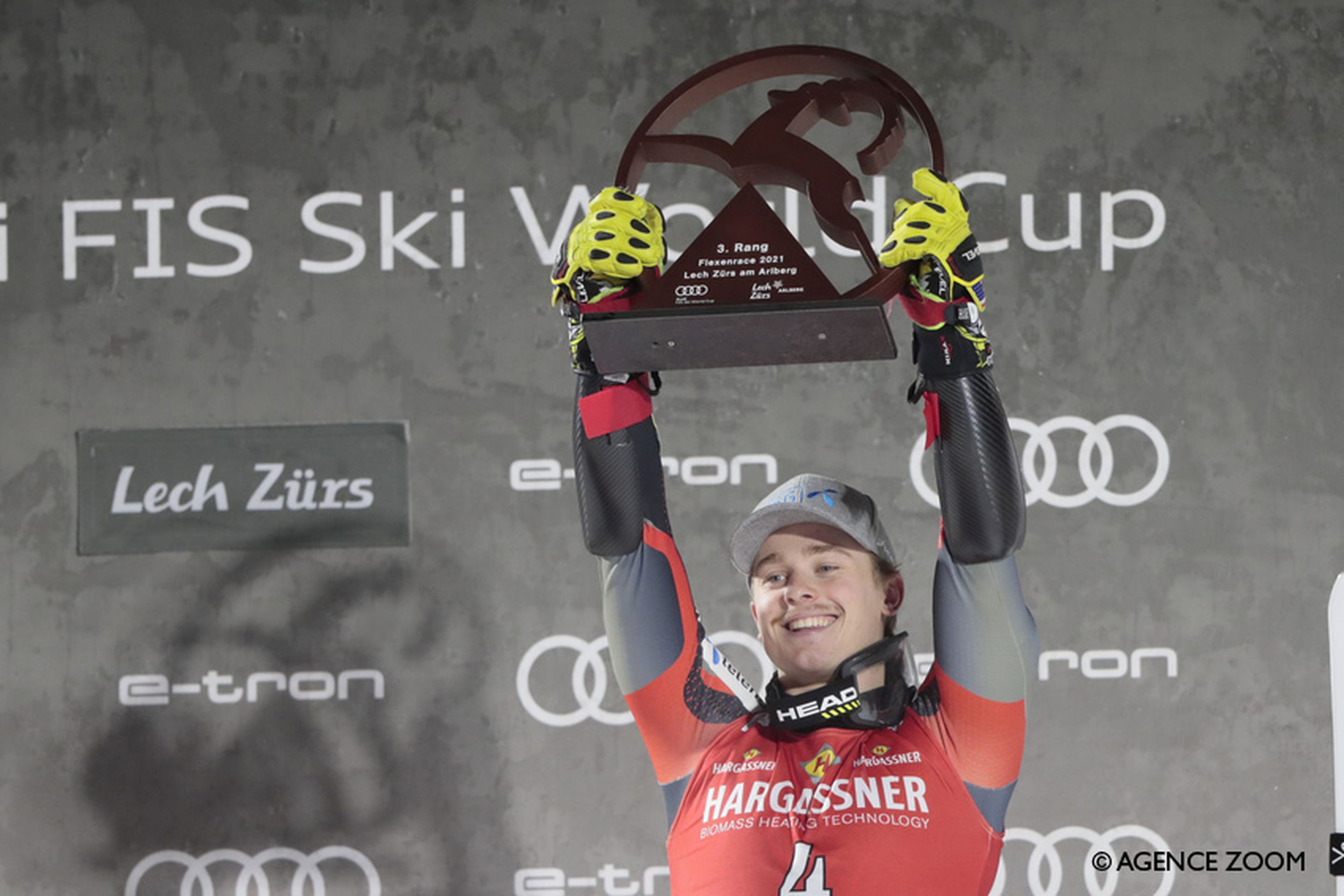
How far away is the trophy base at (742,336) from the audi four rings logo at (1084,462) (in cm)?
136

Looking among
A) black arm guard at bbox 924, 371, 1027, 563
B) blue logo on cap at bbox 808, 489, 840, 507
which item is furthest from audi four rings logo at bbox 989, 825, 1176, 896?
black arm guard at bbox 924, 371, 1027, 563

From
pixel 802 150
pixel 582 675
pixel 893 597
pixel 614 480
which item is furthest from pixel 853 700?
pixel 582 675

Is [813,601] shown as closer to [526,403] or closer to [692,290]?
[692,290]

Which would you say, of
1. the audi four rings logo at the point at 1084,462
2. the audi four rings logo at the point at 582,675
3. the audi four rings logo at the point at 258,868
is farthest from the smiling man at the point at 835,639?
the audi four rings logo at the point at 258,868

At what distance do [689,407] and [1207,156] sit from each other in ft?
4.14

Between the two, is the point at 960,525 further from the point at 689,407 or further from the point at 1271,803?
the point at 1271,803

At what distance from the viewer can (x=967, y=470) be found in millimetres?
1817

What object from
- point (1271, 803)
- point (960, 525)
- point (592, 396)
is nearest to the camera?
point (960, 525)

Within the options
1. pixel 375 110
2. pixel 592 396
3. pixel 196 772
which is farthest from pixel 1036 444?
pixel 196 772

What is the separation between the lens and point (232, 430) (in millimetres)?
3180

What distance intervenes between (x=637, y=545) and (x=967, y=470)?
49 cm

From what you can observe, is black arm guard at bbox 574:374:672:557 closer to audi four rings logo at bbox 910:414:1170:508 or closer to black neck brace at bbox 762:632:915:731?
black neck brace at bbox 762:632:915:731

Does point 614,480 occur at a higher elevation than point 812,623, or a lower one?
higher

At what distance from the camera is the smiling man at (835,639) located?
6.00ft
